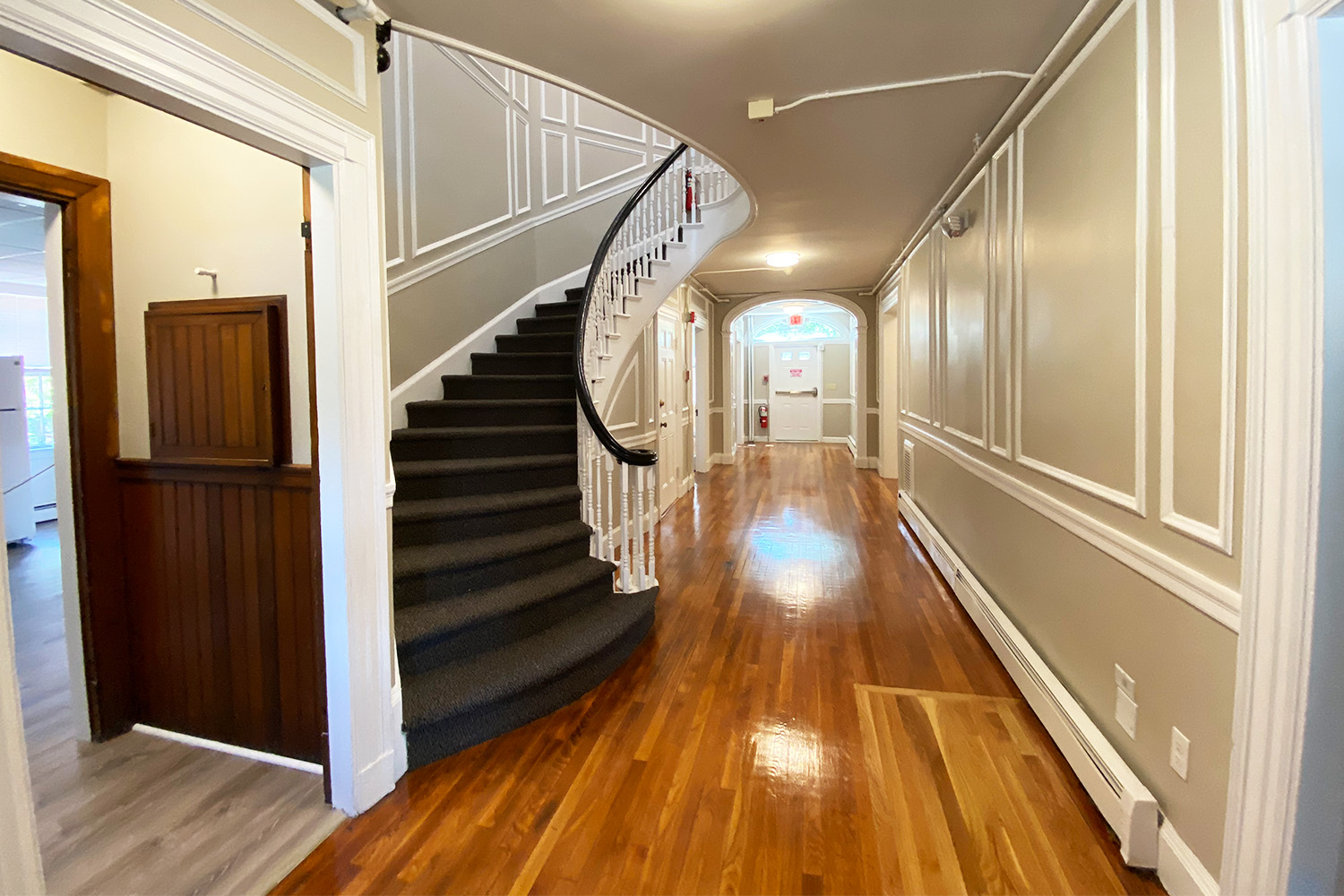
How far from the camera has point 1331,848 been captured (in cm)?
114

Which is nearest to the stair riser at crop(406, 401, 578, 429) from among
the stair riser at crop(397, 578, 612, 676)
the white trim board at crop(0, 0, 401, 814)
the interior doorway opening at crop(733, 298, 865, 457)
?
the stair riser at crop(397, 578, 612, 676)

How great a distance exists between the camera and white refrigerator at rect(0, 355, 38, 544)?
5.02 meters

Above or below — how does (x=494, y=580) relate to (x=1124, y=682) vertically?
above

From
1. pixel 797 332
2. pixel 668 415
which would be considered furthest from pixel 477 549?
pixel 797 332

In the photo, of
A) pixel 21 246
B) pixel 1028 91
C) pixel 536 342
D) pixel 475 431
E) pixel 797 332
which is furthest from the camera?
pixel 797 332

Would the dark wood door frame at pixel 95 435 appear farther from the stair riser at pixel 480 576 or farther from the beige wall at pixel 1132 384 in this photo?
the beige wall at pixel 1132 384

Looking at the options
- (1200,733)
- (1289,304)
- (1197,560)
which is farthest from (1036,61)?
(1200,733)

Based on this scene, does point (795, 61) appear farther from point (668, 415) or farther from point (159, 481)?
point (668, 415)

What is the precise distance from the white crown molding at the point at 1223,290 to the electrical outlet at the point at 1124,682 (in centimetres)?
52

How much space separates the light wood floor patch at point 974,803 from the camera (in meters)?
1.49

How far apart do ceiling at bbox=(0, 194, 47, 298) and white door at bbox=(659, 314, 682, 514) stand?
4.20 meters

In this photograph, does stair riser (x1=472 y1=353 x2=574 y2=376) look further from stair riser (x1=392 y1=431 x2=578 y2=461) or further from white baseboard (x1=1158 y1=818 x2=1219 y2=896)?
white baseboard (x1=1158 y1=818 x2=1219 y2=896)

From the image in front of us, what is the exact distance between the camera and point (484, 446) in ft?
10.1

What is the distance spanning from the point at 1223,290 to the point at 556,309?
162 inches
